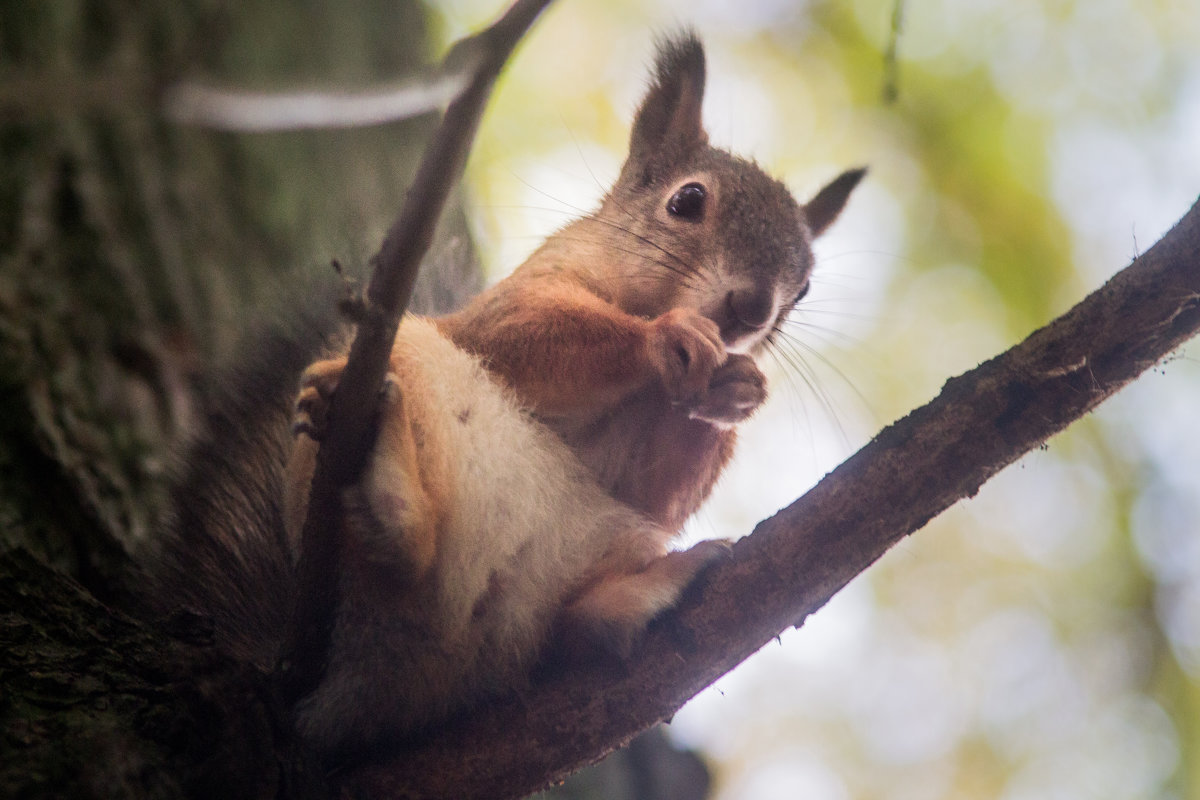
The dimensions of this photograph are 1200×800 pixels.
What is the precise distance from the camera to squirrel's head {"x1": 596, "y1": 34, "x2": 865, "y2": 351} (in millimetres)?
2203

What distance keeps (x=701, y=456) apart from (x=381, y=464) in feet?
2.96

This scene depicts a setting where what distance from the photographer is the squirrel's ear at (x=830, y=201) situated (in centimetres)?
298

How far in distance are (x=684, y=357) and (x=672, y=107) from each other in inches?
47.5

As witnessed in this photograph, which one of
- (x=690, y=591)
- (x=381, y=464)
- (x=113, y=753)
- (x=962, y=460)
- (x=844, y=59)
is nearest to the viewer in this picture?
(x=113, y=753)

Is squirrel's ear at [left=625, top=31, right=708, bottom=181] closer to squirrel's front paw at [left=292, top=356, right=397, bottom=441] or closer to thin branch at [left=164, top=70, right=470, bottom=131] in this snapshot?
squirrel's front paw at [left=292, top=356, right=397, bottom=441]

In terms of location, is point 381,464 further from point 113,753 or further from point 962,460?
point 962,460

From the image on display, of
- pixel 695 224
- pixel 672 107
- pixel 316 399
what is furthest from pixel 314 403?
pixel 672 107

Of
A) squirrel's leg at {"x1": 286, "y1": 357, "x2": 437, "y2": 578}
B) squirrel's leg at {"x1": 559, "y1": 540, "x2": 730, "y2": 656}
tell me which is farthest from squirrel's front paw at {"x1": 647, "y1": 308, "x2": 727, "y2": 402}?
squirrel's leg at {"x1": 286, "y1": 357, "x2": 437, "y2": 578}

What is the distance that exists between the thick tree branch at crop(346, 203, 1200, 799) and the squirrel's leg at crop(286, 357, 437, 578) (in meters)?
0.33

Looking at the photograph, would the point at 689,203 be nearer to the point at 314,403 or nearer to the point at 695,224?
the point at 695,224

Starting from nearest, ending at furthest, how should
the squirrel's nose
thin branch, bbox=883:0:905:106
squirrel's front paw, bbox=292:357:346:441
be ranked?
squirrel's front paw, bbox=292:357:346:441 → thin branch, bbox=883:0:905:106 → the squirrel's nose

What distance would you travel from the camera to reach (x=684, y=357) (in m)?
1.79

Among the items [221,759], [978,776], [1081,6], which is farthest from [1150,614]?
[221,759]

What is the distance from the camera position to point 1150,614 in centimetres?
352
